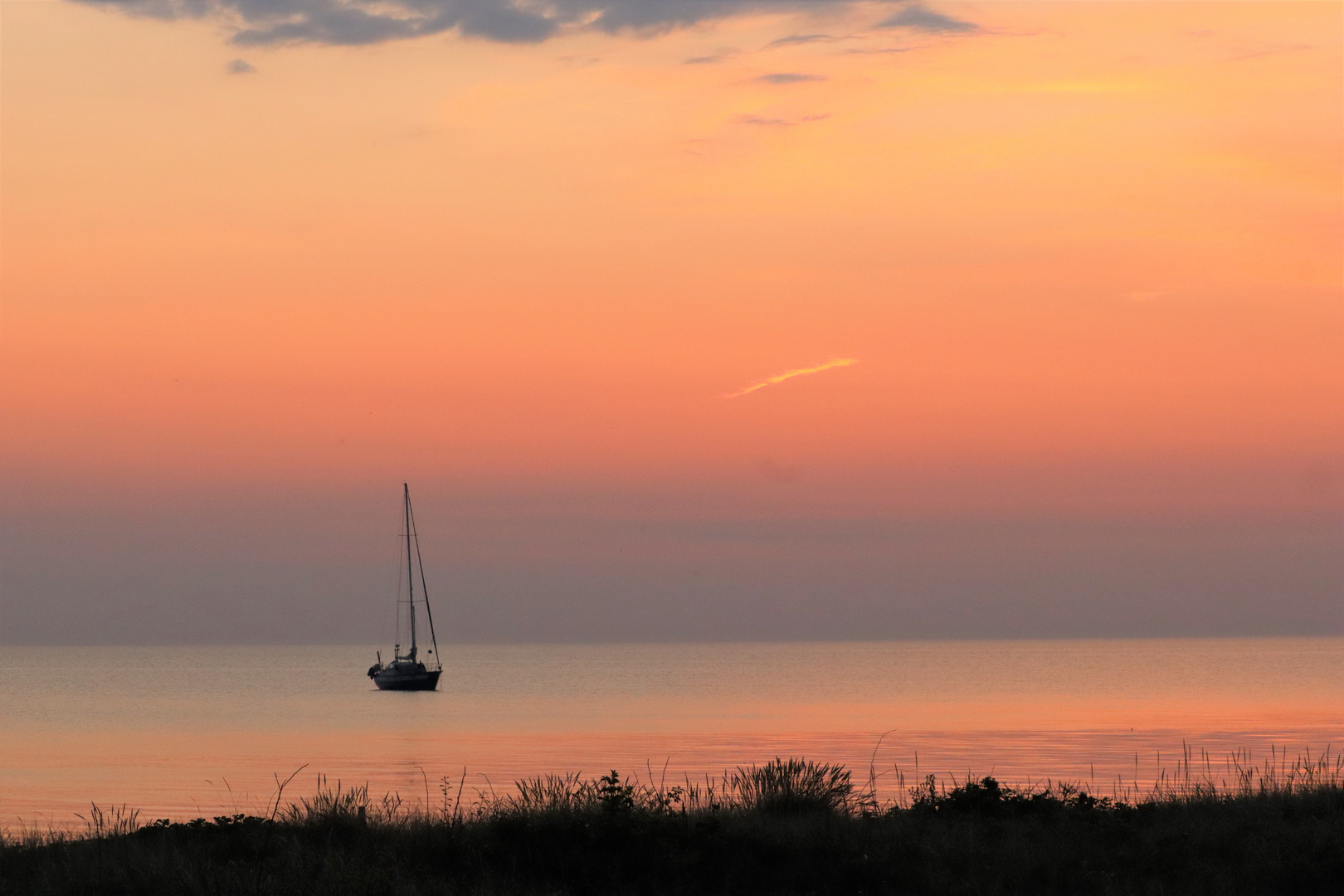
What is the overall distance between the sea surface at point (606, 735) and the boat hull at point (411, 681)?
89.7 inches

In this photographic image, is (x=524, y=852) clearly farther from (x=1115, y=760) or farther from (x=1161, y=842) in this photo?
(x=1115, y=760)

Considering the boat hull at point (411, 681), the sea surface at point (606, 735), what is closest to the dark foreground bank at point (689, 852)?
the sea surface at point (606, 735)

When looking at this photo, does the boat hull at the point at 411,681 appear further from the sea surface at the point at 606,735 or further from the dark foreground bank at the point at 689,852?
the dark foreground bank at the point at 689,852

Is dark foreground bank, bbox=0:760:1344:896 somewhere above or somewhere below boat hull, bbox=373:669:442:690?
above

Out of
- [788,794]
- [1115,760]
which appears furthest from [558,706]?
[788,794]

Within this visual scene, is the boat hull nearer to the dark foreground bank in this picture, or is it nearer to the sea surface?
the sea surface

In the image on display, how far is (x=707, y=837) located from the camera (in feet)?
62.8

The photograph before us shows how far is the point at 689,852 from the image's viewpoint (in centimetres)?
1883

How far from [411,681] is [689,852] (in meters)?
107

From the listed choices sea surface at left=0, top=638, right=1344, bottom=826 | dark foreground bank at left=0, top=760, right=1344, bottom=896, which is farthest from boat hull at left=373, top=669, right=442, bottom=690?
dark foreground bank at left=0, top=760, right=1344, bottom=896

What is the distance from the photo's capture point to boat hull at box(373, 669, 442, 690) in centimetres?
12188

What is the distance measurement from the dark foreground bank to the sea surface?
1808 millimetres

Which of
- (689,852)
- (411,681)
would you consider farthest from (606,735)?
(689,852)

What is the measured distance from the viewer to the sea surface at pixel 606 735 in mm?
52094
